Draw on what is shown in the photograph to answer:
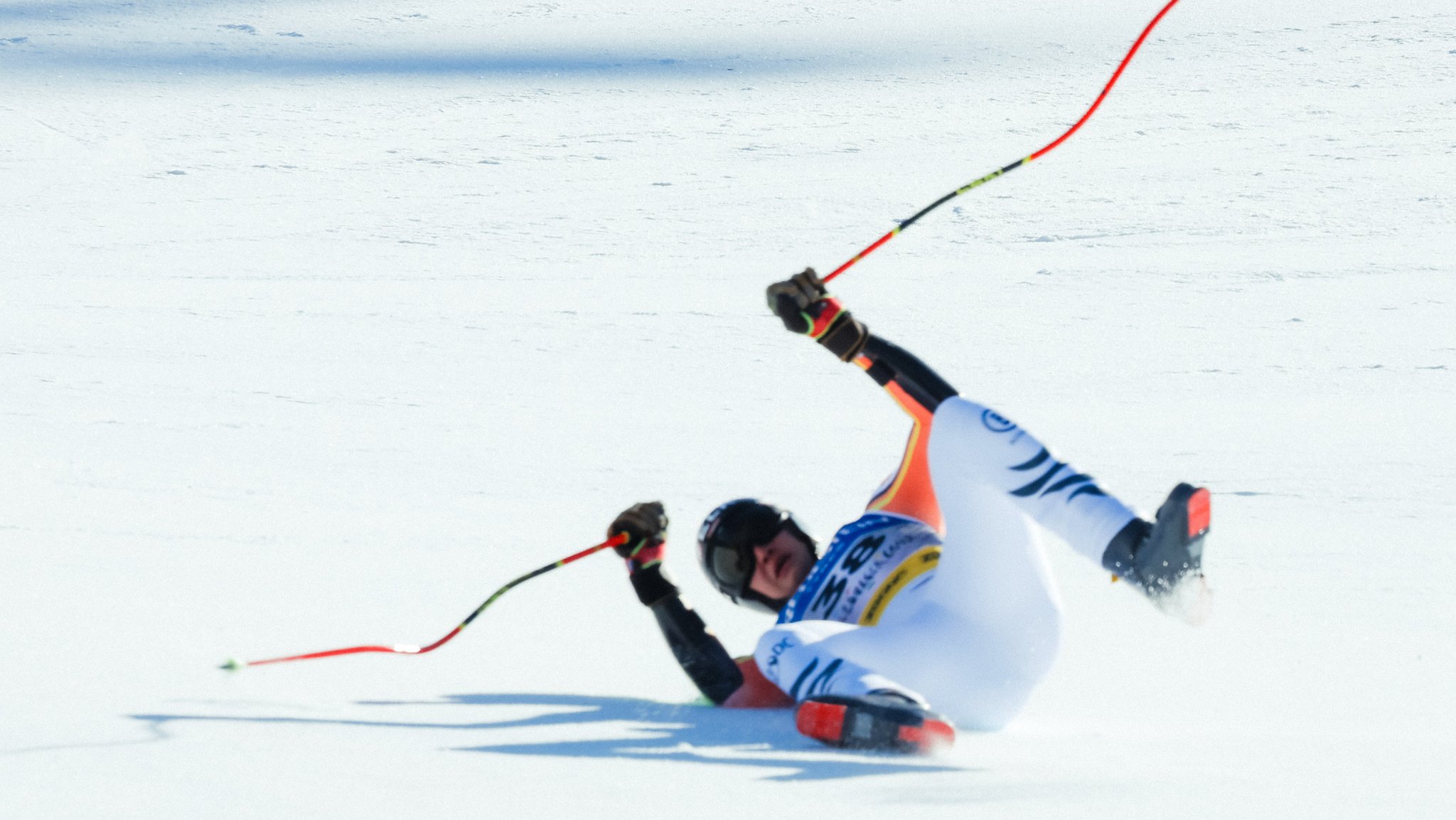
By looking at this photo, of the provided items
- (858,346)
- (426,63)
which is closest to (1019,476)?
(858,346)

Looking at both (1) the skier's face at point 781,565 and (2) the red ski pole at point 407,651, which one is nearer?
(2) the red ski pole at point 407,651

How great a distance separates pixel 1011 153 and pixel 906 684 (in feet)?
21.9

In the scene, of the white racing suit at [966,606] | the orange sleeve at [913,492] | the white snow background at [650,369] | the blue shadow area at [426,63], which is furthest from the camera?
the blue shadow area at [426,63]

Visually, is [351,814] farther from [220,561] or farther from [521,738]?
[220,561]

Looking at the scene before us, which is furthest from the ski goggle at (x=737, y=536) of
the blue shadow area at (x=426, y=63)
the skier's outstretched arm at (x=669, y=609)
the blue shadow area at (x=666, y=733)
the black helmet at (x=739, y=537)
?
the blue shadow area at (x=426, y=63)

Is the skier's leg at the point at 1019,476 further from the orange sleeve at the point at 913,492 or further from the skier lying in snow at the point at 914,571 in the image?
the orange sleeve at the point at 913,492

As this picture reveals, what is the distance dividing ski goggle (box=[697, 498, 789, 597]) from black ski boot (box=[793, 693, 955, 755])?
30.5 inches

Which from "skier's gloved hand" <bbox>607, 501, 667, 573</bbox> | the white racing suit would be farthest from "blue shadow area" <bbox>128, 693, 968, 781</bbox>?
"skier's gloved hand" <bbox>607, 501, 667, 573</bbox>

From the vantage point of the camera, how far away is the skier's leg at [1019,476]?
8.52 feet

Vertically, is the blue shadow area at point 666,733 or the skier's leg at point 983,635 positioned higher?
the skier's leg at point 983,635

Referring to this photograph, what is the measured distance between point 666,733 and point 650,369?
12.8 ft

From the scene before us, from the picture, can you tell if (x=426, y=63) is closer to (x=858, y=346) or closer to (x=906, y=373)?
(x=858, y=346)

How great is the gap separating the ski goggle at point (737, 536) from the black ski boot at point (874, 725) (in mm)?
775

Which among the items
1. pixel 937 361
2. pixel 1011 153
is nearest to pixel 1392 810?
pixel 937 361
